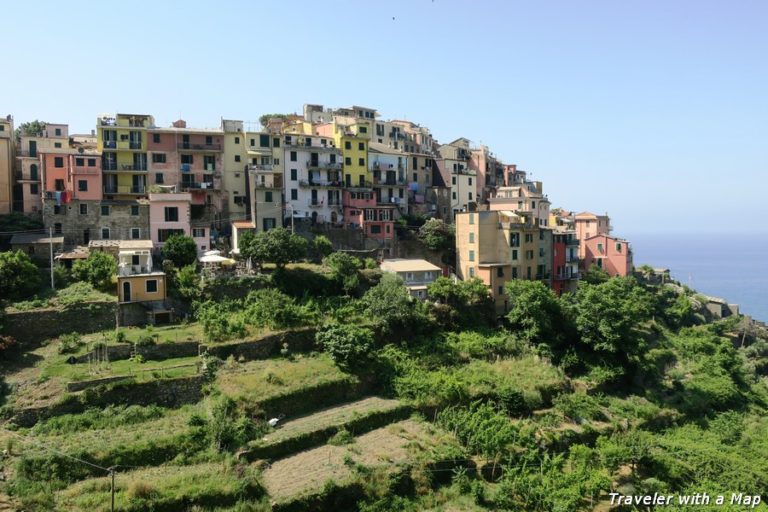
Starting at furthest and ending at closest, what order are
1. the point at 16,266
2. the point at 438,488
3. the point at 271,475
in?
the point at 16,266, the point at 438,488, the point at 271,475

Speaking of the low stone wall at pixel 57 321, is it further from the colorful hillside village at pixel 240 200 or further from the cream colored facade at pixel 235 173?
the cream colored facade at pixel 235 173

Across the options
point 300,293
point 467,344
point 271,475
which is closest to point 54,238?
point 300,293

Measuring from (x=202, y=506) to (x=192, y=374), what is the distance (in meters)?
7.77

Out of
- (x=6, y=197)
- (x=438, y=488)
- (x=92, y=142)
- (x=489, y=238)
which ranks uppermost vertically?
(x=92, y=142)

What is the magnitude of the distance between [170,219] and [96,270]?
828 cm

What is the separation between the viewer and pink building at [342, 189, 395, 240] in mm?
48625

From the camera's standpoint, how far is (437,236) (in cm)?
4753

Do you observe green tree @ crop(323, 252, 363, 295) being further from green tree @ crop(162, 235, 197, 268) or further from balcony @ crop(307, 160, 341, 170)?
balcony @ crop(307, 160, 341, 170)

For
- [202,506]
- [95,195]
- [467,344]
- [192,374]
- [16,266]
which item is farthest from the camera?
[95,195]

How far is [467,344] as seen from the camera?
3662 cm

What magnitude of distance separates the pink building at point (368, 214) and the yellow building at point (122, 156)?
16.3 meters

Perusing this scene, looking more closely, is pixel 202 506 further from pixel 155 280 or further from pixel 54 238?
pixel 54 238

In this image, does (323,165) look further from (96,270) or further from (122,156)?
(96,270)

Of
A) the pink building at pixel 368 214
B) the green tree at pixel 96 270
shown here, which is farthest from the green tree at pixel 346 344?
the pink building at pixel 368 214
